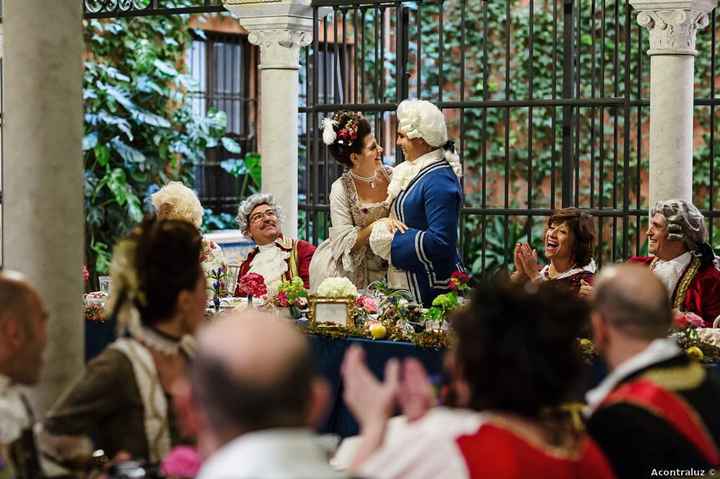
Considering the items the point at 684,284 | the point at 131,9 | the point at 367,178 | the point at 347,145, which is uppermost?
the point at 131,9

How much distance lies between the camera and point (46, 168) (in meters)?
3.87

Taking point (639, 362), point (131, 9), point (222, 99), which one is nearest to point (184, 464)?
point (639, 362)

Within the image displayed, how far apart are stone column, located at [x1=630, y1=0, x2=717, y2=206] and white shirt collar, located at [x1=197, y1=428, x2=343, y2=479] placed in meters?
5.98

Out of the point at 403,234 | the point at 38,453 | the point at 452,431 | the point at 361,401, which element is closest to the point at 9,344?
the point at 38,453

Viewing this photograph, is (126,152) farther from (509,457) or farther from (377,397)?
(509,457)

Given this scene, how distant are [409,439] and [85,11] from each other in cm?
730

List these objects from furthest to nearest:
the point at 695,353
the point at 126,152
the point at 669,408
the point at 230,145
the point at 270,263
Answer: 1. the point at 230,145
2. the point at 126,152
3. the point at 270,263
4. the point at 695,353
5. the point at 669,408

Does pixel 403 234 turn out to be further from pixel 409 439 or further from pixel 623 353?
pixel 409 439

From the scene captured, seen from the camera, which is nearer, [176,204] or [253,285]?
[253,285]

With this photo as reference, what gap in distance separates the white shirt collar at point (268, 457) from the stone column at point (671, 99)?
5.98 metres

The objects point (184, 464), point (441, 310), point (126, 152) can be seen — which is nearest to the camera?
point (184, 464)

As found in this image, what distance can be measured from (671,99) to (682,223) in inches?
83.8

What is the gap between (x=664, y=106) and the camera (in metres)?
7.91

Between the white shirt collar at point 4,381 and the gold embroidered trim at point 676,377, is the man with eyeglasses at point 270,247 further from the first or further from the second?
the gold embroidered trim at point 676,377
